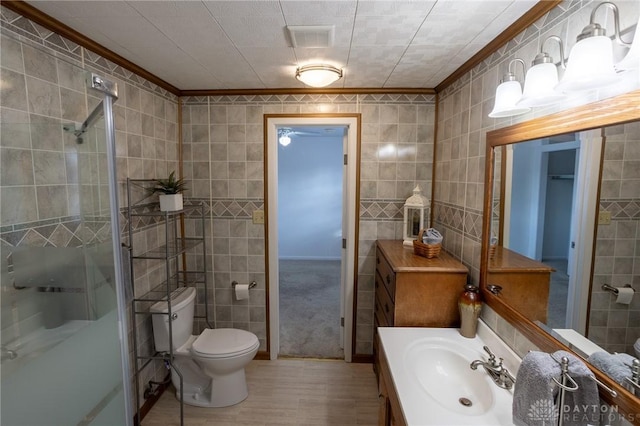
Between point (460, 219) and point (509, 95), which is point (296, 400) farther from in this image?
point (509, 95)

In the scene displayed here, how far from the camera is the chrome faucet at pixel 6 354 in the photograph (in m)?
0.92

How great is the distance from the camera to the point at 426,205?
2.39 m

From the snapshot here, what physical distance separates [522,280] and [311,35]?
1.48 metres

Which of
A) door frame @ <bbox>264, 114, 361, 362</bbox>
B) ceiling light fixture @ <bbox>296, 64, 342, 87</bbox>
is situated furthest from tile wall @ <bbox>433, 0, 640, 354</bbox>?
ceiling light fixture @ <bbox>296, 64, 342, 87</bbox>

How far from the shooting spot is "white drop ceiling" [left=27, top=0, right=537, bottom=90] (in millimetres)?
1284

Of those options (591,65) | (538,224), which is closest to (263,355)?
(538,224)

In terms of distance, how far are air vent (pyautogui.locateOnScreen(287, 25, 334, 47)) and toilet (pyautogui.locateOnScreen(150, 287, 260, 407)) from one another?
1.81 meters

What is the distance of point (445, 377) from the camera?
146 centimetres

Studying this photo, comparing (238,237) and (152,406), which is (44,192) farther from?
(152,406)

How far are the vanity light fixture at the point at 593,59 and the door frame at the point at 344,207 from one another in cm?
169

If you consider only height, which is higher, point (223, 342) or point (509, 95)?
point (509, 95)

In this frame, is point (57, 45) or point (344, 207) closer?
point (57, 45)

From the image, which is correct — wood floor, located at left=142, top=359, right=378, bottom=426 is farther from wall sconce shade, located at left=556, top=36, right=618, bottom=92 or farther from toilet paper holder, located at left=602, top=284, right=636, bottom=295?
wall sconce shade, located at left=556, top=36, right=618, bottom=92

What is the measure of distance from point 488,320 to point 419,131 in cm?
149
